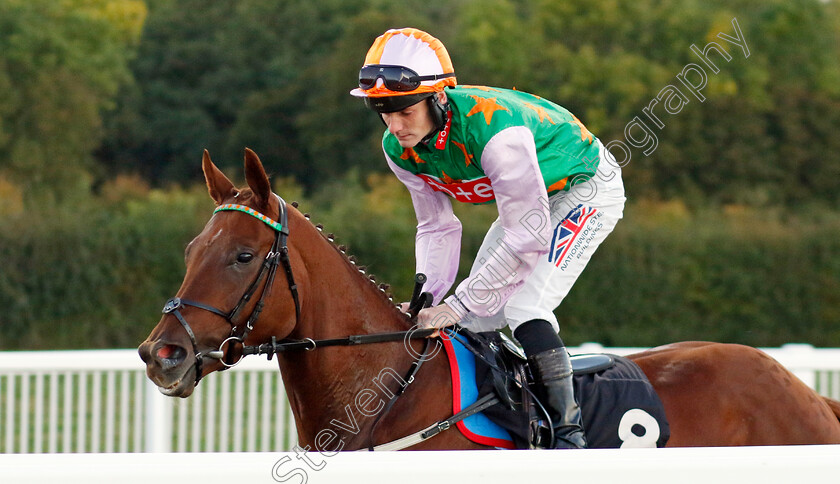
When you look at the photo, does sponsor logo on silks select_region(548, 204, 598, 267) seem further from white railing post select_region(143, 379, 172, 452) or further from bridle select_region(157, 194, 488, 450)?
white railing post select_region(143, 379, 172, 452)

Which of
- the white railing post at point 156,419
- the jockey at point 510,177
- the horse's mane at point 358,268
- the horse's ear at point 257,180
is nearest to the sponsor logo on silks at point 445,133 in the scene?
the jockey at point 510,177

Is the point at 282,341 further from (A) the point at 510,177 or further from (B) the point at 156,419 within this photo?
(B) the point at 156,419

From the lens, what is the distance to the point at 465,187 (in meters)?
2.97

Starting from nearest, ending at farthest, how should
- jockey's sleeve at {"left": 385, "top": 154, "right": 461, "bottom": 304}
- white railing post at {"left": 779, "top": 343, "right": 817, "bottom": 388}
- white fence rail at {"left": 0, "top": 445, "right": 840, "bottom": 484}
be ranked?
white fence rail at {"left": 0, "top": 445, "right": 840, "bottom": 484} → jockey's sleeve at {"left": 385, "top": 154, "right": 461, "bottom": 304} → white railing post at {"left": 779, "top": 343, "right": 817, "bottom": 388}

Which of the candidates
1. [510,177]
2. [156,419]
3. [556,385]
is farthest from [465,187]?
[156,419]

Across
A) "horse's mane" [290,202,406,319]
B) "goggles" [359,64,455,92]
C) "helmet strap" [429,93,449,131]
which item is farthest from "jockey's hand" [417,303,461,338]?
"goggles" [359,64,455,92]

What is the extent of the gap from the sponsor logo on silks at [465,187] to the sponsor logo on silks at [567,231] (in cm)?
23

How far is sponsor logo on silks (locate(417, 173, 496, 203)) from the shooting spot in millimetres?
2928

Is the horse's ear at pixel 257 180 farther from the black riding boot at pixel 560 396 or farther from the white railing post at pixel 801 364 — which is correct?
the white railing post at pixel 801 364

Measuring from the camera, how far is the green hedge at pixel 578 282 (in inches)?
367

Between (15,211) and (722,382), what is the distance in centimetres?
843

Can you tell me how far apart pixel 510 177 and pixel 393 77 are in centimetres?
43

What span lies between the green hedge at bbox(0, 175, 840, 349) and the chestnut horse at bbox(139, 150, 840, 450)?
21.3ft

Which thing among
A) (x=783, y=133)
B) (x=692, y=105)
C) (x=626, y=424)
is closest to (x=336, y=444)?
(x=626, y=424)
